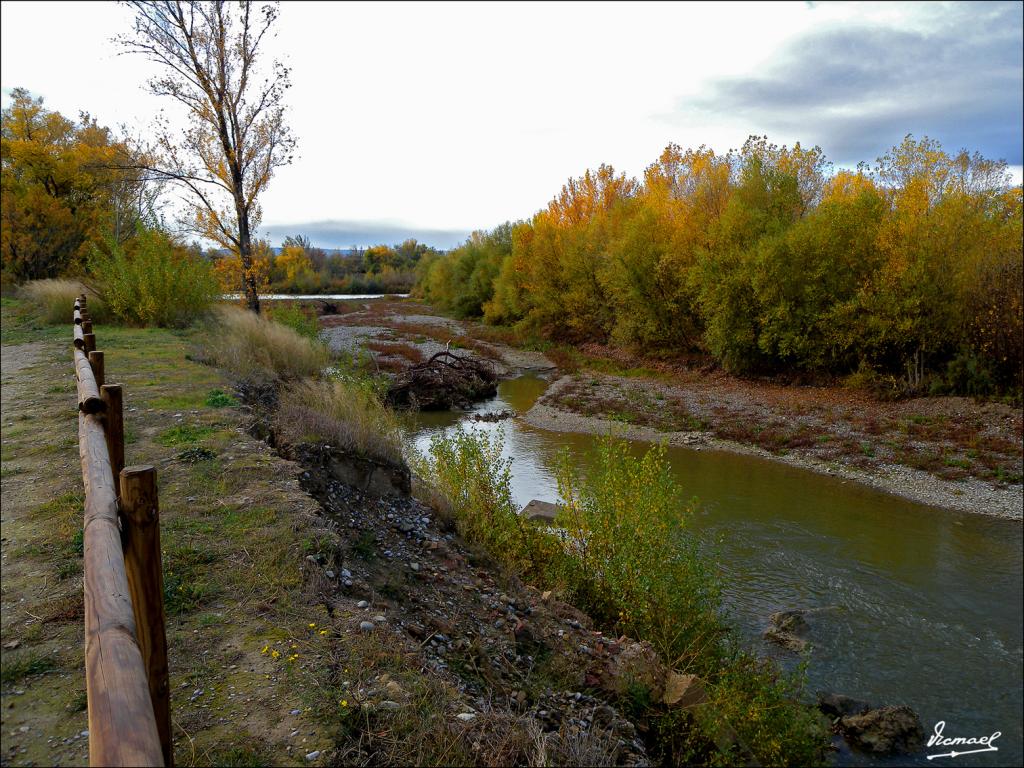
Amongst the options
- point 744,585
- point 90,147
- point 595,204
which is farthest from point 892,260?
point 90,147

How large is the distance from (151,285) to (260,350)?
18.1 feet

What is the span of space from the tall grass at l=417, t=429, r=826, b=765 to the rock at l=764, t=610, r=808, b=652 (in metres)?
0.72

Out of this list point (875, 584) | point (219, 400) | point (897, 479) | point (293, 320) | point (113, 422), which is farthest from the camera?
point (293, 320)

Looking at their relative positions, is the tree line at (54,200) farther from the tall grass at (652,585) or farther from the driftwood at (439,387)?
the tall grass at (652,585)

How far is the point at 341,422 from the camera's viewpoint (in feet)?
29.9

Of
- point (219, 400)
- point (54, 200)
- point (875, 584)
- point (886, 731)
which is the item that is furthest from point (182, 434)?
point (54, 200)

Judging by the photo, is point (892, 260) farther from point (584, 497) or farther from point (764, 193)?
point (584, 497)

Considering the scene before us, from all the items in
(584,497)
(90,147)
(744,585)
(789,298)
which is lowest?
(744,585)

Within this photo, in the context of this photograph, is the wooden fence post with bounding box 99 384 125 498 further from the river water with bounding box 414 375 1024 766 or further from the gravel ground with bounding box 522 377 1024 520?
the gravel ground with bounding box 522 377 1024 520

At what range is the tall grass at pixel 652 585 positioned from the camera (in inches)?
203

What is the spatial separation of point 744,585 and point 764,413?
12.6 meters

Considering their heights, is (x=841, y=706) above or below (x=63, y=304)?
below

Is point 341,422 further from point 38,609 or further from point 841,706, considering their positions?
point 841,706

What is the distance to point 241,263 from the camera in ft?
64.0
